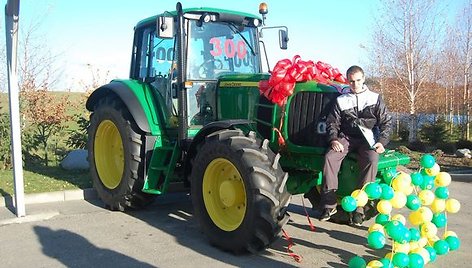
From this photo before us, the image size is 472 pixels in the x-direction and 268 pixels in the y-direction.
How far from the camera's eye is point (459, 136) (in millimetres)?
18078

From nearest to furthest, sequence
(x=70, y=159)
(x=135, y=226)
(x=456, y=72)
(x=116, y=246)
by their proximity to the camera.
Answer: (x=116, y=246), (x=135, y=226), (x=70, y=159), (x=456, y=72)

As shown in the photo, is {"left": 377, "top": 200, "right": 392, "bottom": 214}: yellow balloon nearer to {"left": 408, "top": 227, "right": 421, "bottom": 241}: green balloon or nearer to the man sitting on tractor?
{"left": 408, "top": 227, "right": 421, "bottom": 241}: green balloon

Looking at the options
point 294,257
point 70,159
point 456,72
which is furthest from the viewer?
point 456,72

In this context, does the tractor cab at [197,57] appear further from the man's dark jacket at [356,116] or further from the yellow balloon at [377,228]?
the yellow balloon at [377,228]

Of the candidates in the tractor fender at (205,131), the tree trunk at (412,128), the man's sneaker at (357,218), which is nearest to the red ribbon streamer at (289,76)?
the tractor fender at (205,131)

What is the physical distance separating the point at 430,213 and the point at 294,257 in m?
1.53

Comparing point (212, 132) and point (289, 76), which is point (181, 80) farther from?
point (289, 76)

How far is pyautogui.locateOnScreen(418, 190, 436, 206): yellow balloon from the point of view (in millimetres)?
4316

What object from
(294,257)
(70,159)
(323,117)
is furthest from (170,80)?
(70,159)

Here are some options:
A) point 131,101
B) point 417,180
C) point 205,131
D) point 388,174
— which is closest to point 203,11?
point 131,101

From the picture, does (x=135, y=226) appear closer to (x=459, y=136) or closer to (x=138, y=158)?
(x=138, y=158)

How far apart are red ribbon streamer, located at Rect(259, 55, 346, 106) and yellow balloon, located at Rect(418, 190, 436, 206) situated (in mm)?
1856

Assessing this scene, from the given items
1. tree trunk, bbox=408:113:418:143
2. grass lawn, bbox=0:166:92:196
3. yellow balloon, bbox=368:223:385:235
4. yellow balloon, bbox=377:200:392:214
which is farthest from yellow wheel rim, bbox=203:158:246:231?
tree trunk, bbox=408:113:418:143

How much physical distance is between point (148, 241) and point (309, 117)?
229cm
